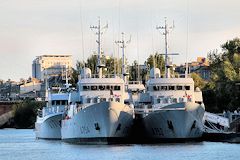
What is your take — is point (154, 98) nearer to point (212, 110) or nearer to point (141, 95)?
point (141, 95)

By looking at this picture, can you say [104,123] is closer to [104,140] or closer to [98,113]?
[98,113]

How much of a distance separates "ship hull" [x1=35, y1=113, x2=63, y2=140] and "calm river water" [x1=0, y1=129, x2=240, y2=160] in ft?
50.2

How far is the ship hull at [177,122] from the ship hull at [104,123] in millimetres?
3232

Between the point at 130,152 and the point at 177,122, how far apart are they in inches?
586

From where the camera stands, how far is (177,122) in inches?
Answer: 4953

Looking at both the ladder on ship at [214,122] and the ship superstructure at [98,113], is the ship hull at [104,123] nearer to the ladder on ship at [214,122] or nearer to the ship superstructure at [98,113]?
the ship superstructure at [98,113]

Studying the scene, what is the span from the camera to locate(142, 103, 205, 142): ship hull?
125m

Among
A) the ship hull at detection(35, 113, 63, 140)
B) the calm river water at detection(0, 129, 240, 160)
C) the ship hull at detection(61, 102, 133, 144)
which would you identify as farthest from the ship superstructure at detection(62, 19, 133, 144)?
the ship hull at detection(35, 113, 63, 140)

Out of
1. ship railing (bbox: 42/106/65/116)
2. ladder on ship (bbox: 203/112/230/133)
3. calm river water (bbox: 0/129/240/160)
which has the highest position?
ship railing (bbox: 42/106/65/116)

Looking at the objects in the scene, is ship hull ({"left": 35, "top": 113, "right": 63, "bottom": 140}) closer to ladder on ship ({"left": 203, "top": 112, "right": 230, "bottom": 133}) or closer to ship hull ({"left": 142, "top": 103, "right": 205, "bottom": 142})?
ladder on ship ({"left": 203, "top": 112, "right": 230, "bottom": 133})

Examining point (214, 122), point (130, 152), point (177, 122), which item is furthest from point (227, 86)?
point (130, 152)

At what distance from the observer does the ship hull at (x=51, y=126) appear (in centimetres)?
14726

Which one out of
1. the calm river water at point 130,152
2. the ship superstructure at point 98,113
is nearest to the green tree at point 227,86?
the ship superstructure at point 98,113

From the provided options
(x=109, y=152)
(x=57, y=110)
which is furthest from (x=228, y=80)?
(x=109, y=152)
